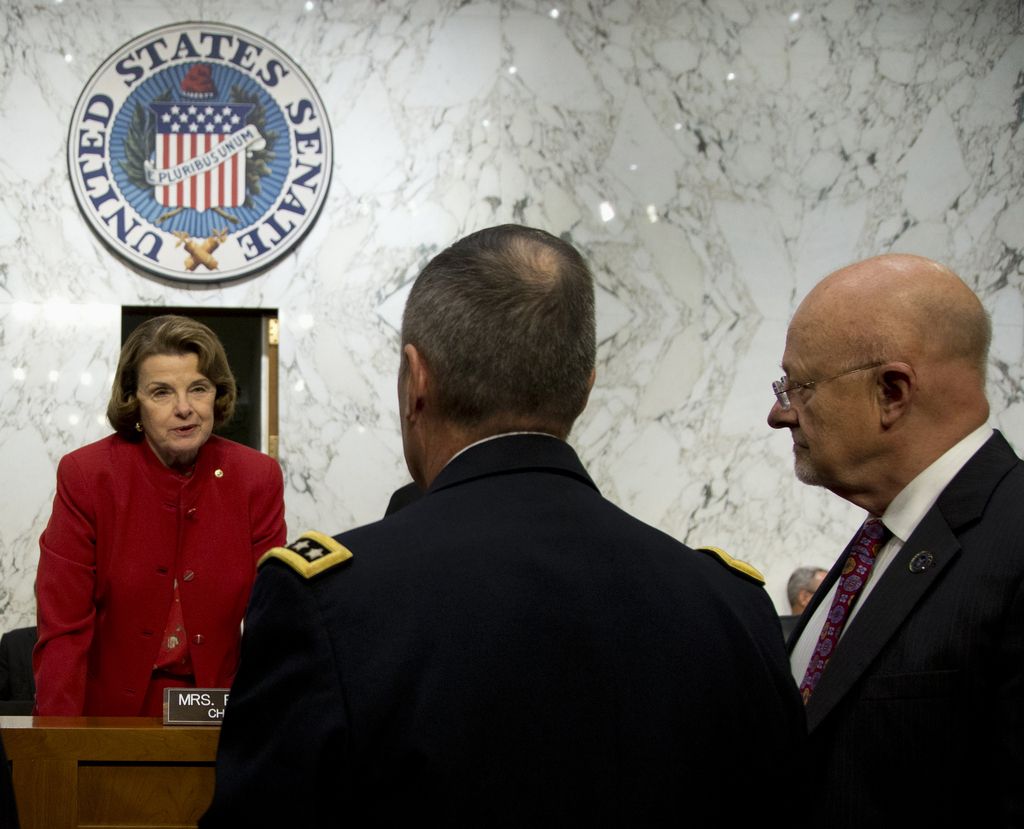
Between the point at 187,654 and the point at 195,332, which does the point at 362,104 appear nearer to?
the point at 195,332

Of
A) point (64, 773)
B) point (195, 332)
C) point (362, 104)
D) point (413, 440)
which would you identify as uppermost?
point (362, 104)

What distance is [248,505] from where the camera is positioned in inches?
133

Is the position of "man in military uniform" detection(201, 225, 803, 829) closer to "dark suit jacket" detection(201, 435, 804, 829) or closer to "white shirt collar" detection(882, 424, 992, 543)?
"dark suit jacket" detection(201, 435, 804, 829)

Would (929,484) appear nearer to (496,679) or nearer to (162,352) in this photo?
(496,679)

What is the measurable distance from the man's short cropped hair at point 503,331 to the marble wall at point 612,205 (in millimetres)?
3738

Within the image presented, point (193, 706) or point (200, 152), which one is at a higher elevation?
point (200, 152)

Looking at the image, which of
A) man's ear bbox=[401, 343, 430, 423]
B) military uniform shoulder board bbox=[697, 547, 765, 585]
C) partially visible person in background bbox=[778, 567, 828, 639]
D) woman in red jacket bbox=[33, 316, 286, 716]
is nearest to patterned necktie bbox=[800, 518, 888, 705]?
military uniform shoulder board bbox=[697, 547, 765, 585]

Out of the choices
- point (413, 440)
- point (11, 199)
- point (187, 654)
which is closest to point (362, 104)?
point (11, 199)

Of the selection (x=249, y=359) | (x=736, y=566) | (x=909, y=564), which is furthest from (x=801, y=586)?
(x=736, y=566)

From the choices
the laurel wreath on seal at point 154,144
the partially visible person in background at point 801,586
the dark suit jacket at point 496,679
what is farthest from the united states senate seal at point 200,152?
A: the dark suit jacket at point 496,679

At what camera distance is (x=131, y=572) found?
317 centimetres

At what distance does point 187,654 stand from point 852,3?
4075mm

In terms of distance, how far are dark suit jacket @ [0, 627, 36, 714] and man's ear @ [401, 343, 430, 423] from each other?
11.9 feet

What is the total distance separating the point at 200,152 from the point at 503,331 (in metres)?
4.03
